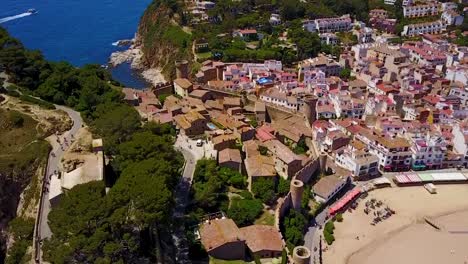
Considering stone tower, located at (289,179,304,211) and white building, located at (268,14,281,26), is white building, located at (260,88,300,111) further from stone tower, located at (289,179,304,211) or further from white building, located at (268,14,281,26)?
white building, located at (268,14,281,26)

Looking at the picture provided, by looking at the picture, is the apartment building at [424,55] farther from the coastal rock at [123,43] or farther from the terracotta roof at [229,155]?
the coastal rock at [123,43]

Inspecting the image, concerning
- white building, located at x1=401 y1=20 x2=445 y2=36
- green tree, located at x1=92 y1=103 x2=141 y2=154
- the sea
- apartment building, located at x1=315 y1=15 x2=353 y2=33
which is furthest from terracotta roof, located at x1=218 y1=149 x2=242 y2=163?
white building, located at x1=401 y1=20 x2=445 y2=36

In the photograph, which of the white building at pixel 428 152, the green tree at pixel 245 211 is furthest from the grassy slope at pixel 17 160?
the white building at pixel 428 152

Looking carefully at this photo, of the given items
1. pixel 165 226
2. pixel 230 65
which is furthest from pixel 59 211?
pixel 230 65

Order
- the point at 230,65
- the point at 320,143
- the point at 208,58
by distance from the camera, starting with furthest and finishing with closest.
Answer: the point at 208,58, the point at 230,65, the point at 320,143

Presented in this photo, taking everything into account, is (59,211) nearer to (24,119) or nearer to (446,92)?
(24,119)

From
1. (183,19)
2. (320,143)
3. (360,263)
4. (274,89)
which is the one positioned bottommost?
(360,263)
